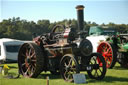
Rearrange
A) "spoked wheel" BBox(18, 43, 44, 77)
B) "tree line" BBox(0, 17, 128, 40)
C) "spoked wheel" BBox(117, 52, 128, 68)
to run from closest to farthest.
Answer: "spoked wheel" BBox(18, 43, 44, 77)
"spoked wheel" BBox(117, 52, 128, 68)
"tree line" BBox(0, 17, 128, 40)

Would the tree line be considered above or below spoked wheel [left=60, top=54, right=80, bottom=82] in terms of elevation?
above

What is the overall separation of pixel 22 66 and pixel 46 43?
65.8 inches

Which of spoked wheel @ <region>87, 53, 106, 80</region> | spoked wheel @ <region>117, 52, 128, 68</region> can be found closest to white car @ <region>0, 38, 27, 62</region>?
spoked wheel @ <region>117, 52, 128, 68</region>

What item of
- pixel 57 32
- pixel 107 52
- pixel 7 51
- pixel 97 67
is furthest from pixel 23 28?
pixel 97 67

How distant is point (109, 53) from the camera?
12102 mm

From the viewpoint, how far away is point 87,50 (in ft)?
26.9

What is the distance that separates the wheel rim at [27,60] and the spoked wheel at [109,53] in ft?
15.9

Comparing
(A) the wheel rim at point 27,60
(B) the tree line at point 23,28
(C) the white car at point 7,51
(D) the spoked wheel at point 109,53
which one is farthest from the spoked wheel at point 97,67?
(B) the tree line at point 23,28

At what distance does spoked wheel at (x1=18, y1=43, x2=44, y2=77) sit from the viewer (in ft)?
28.3

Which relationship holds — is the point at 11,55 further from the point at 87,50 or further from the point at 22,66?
the point at 87,50

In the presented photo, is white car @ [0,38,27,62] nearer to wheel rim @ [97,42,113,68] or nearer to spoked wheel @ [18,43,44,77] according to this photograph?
spoked wheel @ [18,43,44,77]

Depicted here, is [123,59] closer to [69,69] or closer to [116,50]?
[116,50]

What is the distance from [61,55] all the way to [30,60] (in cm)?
143

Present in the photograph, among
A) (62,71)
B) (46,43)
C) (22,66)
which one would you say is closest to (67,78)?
(62,71)
